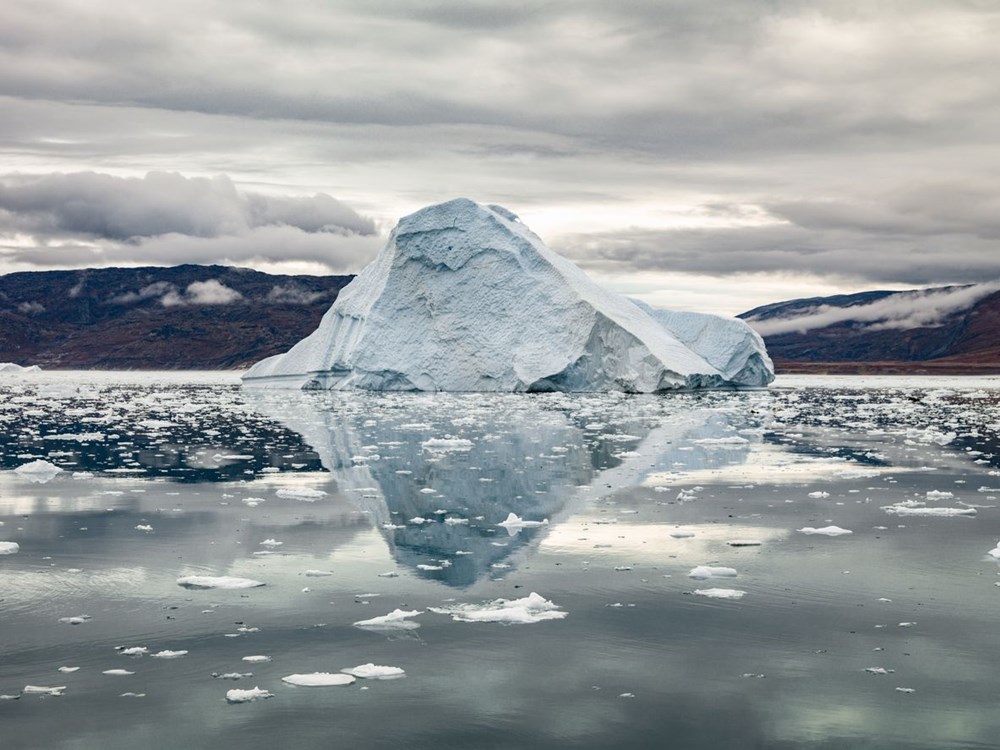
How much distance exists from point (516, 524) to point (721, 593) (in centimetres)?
255

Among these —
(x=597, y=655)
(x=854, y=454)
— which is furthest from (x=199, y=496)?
(x=854, y=454)

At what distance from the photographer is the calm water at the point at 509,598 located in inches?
166

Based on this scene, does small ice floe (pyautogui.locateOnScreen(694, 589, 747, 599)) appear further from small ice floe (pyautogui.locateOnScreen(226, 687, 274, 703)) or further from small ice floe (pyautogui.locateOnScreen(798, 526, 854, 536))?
small ice floe (pyautogui.locateOnScreen(226, 687, 274, 703))

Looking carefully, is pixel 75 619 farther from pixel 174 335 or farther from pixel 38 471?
pixel 174 335

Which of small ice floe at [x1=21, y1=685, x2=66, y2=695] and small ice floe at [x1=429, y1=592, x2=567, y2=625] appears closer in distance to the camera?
small ice floe at [x1=21, y1=685, x2=66, y2=695]

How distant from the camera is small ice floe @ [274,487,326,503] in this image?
1026 centimetres

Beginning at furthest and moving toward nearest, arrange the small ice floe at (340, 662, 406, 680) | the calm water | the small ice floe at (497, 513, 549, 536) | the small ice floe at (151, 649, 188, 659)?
the small ice floe at (497, 513, 549, 536)
the small ice floe at (151, 649, 188, 659)
the small ice floe at (340, 662, 406, 680)
the calm water

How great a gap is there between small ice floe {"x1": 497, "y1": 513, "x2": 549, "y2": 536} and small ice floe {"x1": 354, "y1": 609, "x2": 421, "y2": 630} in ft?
8.95

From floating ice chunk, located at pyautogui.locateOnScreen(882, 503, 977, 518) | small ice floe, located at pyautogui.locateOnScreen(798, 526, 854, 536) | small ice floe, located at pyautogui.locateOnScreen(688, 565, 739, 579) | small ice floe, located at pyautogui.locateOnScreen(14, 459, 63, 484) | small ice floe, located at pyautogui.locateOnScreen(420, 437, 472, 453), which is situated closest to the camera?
small ice floe, located at pyautogui.locateOnScreen(688, 565, 739, 579)

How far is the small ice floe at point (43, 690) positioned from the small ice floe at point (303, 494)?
18.2 feet

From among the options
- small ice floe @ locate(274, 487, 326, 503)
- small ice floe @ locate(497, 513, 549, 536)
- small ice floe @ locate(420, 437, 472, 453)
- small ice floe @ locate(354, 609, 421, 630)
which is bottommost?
small ice floe @ locate(420, 437, 472, 453)

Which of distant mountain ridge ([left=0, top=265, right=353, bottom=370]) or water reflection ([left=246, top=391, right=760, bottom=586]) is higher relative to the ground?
water reflection ([left=246, top=391, right=760, bottom=586])

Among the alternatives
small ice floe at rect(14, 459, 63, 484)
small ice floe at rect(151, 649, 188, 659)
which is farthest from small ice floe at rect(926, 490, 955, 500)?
small ice floe at rect(14, 459, 63, 484)

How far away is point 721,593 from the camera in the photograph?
6254 millimetres
